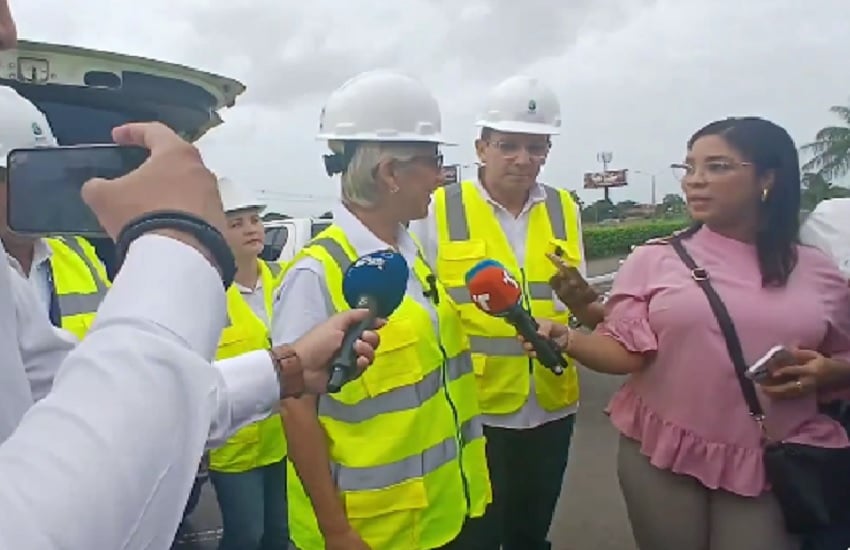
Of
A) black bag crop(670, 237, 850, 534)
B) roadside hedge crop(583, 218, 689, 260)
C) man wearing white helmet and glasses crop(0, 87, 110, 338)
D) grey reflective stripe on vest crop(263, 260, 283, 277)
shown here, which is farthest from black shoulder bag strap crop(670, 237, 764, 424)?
roadside hedge crop(583, 218, 689, 260)

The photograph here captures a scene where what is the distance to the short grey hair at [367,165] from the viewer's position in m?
2.69

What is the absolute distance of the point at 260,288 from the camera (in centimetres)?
436

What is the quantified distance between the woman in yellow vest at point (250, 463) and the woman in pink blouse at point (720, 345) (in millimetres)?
1648

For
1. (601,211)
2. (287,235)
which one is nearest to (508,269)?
(287,235)

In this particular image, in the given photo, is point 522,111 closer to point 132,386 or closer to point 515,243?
point 515,243

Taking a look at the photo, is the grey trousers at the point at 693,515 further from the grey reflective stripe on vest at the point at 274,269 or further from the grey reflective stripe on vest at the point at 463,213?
the grey reflective stripe on vest at the point at 274,269

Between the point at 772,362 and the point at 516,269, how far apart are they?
4.53 ft

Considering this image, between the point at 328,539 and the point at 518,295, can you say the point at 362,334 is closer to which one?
the point at 328,539

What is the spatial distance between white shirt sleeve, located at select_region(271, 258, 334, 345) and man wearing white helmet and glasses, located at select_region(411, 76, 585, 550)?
1.29m

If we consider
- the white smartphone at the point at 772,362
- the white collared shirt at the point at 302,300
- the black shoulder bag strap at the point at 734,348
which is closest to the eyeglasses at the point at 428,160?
the white collared shirt at the point at 302,300

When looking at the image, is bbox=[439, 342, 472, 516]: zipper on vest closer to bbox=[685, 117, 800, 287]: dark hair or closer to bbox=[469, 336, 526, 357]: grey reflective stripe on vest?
bbox=[469, 336, 526, 357]: grey reflective stripe on vest

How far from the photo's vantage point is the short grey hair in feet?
8.81

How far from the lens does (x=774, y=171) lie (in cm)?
286

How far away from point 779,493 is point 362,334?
146cm
